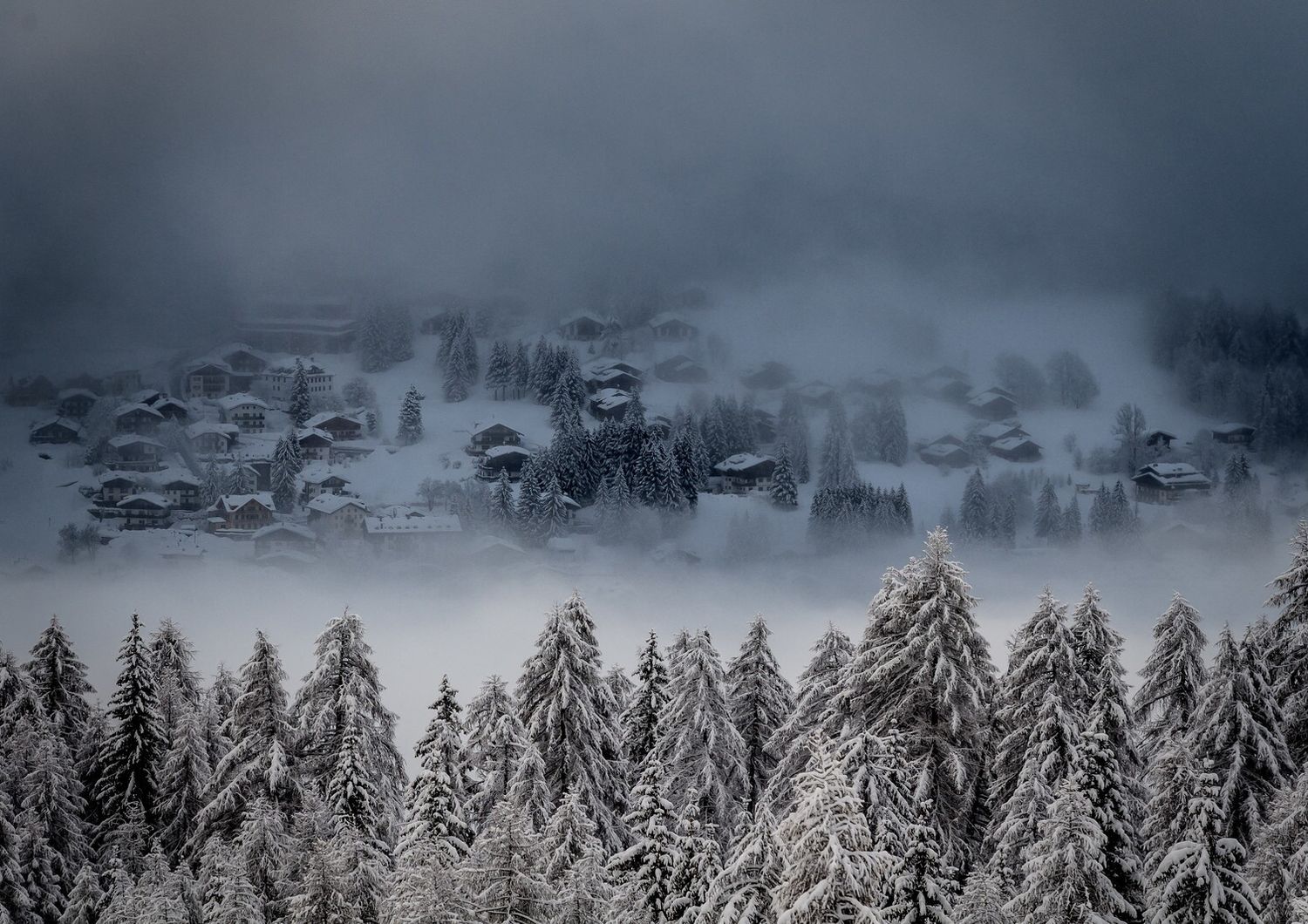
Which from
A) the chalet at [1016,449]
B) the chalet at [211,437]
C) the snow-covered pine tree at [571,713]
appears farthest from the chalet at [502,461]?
the snow-covered pine tree at [571,713]

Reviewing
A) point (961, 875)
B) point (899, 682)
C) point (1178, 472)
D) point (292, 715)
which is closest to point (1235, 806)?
point (961, 875)

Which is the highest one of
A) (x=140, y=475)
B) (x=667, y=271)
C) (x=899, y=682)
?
(x=667, y=271)

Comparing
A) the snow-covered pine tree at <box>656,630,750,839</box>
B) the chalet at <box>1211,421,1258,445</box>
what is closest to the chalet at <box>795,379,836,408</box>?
the chalet at <box>1211,421,1258,445</box>

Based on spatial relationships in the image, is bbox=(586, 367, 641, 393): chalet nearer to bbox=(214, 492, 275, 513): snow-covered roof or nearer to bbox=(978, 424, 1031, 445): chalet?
bbox=(214, 492, 275, 513): snow-covered roof

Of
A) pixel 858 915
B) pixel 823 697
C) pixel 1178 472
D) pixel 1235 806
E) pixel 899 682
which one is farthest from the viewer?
pixel 1178 472

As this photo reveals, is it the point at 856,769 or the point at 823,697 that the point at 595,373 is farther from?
the point at 856,769

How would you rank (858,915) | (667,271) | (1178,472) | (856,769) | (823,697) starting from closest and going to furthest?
(858,915), (856,769), (823,697), (1178,472), (667,271)
